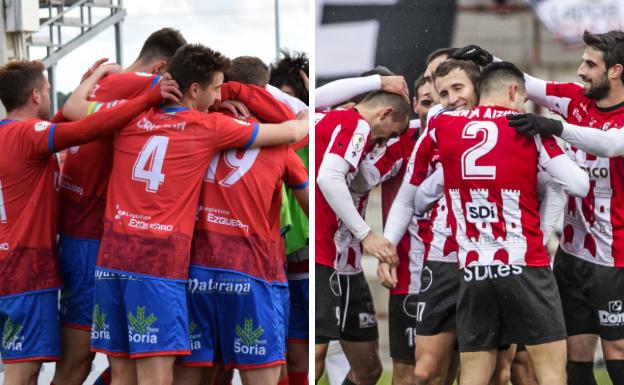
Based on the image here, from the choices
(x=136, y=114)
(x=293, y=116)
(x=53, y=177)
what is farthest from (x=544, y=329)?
(x=53, y=177)

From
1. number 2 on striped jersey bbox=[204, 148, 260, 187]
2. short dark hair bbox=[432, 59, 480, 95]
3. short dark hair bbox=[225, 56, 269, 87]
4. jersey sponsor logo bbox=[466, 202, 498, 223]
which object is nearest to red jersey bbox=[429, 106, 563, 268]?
jersey sponsor logo bbox=[466, 202, 498, 223]

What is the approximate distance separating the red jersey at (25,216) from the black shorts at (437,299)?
4.73 ft

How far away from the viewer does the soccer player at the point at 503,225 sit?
3727 millimetres

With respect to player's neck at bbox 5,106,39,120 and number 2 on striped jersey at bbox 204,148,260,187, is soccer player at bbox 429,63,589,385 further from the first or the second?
player's neck at bbox 5,106,39,120

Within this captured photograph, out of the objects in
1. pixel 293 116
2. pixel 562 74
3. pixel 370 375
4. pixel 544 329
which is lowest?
pixel 370 375

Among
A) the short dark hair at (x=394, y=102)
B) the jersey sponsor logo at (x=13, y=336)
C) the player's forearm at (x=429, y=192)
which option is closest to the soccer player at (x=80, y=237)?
the jersey sponsor logo at (x=13, y=336)

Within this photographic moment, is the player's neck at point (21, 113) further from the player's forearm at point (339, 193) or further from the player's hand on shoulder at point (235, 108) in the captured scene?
the player's forearm at point (339, 193)

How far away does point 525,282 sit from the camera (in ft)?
12.3

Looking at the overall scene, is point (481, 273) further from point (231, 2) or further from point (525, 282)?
point (231, 2)

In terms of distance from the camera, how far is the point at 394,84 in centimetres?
398

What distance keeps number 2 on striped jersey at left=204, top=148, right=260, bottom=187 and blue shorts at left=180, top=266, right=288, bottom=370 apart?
0.34 metres

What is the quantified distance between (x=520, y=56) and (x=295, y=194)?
3.34 feet

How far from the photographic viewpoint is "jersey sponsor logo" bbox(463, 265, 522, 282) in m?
3.74

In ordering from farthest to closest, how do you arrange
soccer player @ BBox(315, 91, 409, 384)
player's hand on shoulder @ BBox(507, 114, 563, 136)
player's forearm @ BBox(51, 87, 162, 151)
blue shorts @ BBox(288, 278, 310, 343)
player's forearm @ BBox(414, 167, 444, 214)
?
1. blue shorts @ BBox(288, 278, 310, 343)
2. soccer player @ BBox(315, 91, 409, 384)
3. player's forearm @ BBox(414, 167, 444, 214)
4. player's forearm @ BBox(51, 87, 162, 151)
5. player's hand on shoulder @ BBox(507, 114, 563, 136)
